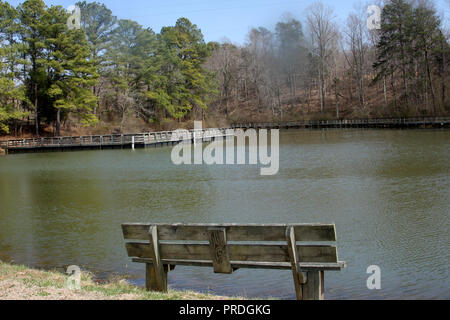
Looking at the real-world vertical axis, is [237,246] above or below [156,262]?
above

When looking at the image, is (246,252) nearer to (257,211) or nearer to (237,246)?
(237,246)

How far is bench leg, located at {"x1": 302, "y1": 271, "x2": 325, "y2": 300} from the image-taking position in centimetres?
573

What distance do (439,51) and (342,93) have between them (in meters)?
27.4

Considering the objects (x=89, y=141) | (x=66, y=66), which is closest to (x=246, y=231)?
(x=89, y=141)

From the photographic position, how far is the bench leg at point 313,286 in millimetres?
5734

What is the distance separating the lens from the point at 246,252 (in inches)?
230

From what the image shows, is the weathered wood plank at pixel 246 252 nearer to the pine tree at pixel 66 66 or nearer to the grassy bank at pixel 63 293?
the grassy bank at pixel 63 293

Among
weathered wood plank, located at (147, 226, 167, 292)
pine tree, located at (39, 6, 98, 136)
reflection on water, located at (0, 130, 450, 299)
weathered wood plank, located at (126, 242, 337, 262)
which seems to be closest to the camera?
weathered wood plank, located at (126, 242, 337, 262)

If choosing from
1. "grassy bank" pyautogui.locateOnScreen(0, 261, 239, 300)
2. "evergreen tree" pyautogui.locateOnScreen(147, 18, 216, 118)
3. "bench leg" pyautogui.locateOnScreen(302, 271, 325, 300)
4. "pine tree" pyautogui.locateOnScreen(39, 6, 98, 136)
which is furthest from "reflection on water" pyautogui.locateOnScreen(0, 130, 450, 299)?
"evergreen tree" pyautogui.locateOnScreen(147, 18, 216, 118)

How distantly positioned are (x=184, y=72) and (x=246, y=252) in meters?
62.4

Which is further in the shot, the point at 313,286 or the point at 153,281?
the point at 153,281

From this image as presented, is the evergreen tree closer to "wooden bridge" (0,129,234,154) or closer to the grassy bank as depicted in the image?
"wooden bridge" (0,129,234,154)

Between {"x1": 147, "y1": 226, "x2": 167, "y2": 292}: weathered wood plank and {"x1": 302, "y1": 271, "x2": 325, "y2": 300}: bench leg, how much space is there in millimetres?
1800
